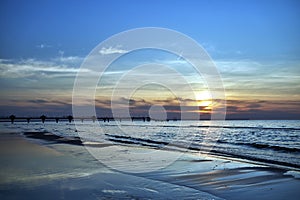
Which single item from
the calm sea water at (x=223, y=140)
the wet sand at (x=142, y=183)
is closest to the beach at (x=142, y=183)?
the wet sand at (x=142, y=183)

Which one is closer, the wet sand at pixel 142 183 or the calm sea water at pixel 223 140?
the wet sand at pixel 142 183

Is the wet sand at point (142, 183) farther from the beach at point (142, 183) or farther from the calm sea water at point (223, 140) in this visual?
the calm sea water at point (223, 140)

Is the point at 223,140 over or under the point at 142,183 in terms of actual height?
under

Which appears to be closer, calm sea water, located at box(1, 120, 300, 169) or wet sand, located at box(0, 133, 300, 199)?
wet sand, located at box(0, 133, 300, 199)

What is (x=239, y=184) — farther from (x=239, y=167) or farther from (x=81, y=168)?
(x=81, y=168)

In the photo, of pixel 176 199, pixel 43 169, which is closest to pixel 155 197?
pixel 176 199

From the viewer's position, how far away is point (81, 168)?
11258 millimetres

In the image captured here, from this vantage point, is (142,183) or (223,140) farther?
(223,140)

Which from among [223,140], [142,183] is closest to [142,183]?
[142,183]

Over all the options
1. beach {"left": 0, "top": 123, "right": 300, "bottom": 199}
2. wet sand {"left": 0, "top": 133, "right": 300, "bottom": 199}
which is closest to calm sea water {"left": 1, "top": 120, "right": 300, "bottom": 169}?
wet sand {"left": 0, "top": 133, "right": 300, "bottom": 199}

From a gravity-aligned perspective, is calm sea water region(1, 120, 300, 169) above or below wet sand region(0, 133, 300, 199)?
below

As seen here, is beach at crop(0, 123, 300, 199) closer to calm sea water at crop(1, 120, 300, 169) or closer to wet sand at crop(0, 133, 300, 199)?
wet sand at crop(0, 133, 300, 199)

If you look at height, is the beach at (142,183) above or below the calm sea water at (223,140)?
above

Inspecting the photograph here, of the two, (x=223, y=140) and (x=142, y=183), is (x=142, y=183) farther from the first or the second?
(x=223, y=140)
